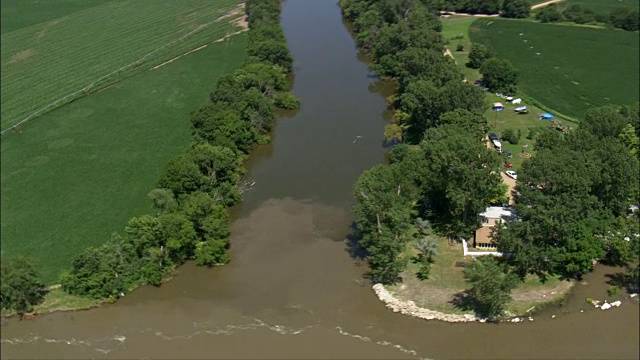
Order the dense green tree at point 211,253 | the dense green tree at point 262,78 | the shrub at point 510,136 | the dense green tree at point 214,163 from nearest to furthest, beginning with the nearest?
the dense green tree at point 211,253
the dense green tree at point 214,163
the shrub at point 510,136
the dense green tree at point 262,78

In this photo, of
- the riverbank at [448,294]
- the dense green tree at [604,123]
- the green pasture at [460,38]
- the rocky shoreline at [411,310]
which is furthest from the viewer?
the green pasture at [460,38]

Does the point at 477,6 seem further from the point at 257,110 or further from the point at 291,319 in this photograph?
the point at 291,319

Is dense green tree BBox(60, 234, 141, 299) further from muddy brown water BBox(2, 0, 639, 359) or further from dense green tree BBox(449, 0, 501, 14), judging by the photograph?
dense green tree BBox(449, 0, 501, 14)

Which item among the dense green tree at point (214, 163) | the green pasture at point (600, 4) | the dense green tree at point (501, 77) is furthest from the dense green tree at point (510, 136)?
the green pasture at point (600, 4)

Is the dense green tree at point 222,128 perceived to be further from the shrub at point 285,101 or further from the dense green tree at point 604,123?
the dense green tree at point 604,123

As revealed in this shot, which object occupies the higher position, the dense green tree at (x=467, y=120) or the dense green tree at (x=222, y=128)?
the dense green tree at (x=222, y=128)

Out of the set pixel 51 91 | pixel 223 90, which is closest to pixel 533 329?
pixel 51 91

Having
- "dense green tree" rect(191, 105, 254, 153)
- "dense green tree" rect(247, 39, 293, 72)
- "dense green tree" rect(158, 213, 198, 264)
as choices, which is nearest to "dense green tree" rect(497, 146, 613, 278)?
"dense green tree" rect(158, 213, 198, 264)
